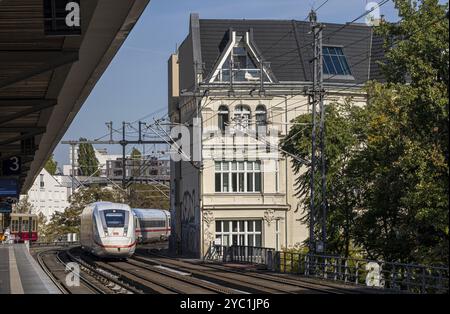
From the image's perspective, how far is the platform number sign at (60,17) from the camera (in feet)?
40.0

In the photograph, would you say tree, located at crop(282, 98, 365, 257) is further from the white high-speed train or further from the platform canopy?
the platform canopy

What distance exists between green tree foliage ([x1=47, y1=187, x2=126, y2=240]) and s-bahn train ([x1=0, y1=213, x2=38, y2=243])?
1274cm

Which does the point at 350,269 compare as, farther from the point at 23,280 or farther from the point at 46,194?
the point at 46,194

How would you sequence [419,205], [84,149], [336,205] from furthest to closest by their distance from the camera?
[84,149] → [336,205] → [419,205]

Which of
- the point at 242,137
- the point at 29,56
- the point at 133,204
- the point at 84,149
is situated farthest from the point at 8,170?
the point at 84,149

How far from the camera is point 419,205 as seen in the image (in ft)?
115

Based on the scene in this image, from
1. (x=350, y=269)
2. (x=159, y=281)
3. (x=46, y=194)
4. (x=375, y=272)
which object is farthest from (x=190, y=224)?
(x=46, y=194)

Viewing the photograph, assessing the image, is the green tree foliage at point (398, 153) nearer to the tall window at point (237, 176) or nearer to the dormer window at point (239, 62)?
the tall window at point (237, 176)

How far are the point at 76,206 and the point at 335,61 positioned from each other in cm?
4960

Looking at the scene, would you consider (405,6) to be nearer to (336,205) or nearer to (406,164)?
(406,164)

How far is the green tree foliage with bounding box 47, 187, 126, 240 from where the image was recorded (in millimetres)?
103375

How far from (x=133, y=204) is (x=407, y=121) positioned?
69.6 meters

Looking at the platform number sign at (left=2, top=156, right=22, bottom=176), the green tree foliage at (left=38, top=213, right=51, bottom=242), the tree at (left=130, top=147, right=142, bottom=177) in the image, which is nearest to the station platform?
the platform number sign at (left=2, top=156, right=22, bottom=176)

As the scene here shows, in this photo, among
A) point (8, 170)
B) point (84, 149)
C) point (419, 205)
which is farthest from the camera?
point (84, 149)
